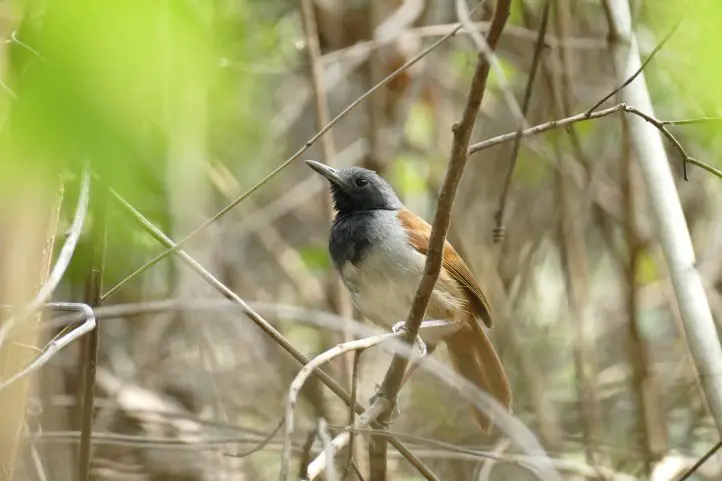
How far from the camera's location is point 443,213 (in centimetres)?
169

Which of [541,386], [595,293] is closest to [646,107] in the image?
[541,386]

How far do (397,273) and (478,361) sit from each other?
587 mm

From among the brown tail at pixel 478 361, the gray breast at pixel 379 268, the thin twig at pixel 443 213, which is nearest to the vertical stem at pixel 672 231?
the thin twig at pixel 443 213

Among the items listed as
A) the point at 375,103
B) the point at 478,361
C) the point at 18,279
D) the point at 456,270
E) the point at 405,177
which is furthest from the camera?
the point at 405,177

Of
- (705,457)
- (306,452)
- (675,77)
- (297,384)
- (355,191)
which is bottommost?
(705,457)

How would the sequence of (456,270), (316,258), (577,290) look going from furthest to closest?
1. (316,258)
2. (577,290)
3. (456,270)

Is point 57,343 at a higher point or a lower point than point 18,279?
lower

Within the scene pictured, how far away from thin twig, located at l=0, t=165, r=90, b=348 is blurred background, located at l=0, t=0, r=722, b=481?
1012mm

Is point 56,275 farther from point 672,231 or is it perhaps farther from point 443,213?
point 672,231

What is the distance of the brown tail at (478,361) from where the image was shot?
323cm

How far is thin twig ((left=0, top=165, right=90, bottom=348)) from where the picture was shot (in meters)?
1.34

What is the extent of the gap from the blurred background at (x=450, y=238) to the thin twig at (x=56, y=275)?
101 cm

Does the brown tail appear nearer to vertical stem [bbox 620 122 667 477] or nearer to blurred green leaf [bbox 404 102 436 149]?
vertical stem [bbox 620 122 667 477]

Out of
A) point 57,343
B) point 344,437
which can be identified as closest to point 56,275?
point 57,343
